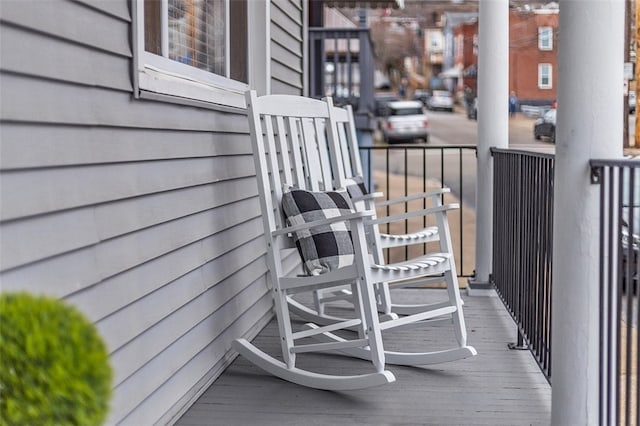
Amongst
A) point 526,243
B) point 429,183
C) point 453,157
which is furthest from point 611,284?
point 453,157

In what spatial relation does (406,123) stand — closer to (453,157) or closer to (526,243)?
(453,157)

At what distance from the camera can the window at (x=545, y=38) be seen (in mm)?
18577

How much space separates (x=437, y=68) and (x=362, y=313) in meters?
65.4

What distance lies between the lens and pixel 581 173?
7.82 ft

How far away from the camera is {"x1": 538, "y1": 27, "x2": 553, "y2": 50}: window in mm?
18577

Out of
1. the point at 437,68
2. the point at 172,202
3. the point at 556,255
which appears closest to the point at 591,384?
the point at 556,255

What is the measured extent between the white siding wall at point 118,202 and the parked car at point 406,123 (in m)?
18.8

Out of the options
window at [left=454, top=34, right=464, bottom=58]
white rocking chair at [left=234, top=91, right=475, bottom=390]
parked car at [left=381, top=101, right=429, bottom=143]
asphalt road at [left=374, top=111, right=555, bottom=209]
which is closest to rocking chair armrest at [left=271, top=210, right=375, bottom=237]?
white rocking chair at [left=234, top=91, right=475, bottom=390]

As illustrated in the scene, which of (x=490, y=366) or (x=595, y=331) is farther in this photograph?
(x=490, y=366)

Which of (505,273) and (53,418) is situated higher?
(53,418)

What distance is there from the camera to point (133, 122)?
8.14ft

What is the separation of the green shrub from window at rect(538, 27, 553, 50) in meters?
17.9

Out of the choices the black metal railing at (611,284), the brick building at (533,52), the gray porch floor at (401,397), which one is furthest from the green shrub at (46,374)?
the brick building at (533,52)

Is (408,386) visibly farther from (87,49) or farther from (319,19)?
(319,19)
